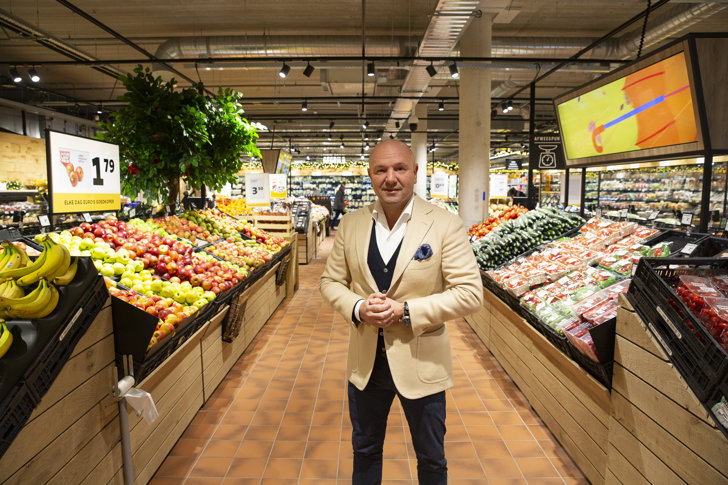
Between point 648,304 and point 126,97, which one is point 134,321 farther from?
point 126,97

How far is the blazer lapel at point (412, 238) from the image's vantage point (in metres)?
1.83

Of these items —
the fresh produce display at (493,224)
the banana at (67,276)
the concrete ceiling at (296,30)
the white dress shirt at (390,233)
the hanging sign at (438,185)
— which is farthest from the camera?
the hanging sign at (438,185)

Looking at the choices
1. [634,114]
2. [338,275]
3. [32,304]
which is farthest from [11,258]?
[634,114]

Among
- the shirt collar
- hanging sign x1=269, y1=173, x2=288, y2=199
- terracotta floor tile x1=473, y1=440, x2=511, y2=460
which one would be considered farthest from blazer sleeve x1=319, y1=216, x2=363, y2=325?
hanging sign x1=269, y1=173, x2=288, y2=199

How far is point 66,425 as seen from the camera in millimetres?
1750

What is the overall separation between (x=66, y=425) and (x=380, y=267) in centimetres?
138

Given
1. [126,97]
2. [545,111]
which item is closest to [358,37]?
[126,97]

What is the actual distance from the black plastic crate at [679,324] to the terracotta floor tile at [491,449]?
1300mm

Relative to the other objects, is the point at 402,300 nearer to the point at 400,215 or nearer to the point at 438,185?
the point at 400,215

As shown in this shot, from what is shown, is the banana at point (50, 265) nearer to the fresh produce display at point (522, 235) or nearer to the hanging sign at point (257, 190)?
the fresh produce display at point (522, 235)

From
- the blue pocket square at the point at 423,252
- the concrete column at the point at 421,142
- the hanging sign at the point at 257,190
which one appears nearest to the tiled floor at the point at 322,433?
the blue pocket square at the point at 423,252

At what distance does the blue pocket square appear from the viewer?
5.93 ft

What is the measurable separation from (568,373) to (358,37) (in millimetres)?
8019

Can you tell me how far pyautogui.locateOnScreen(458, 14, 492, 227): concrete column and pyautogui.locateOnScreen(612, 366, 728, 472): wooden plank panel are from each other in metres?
6.89
